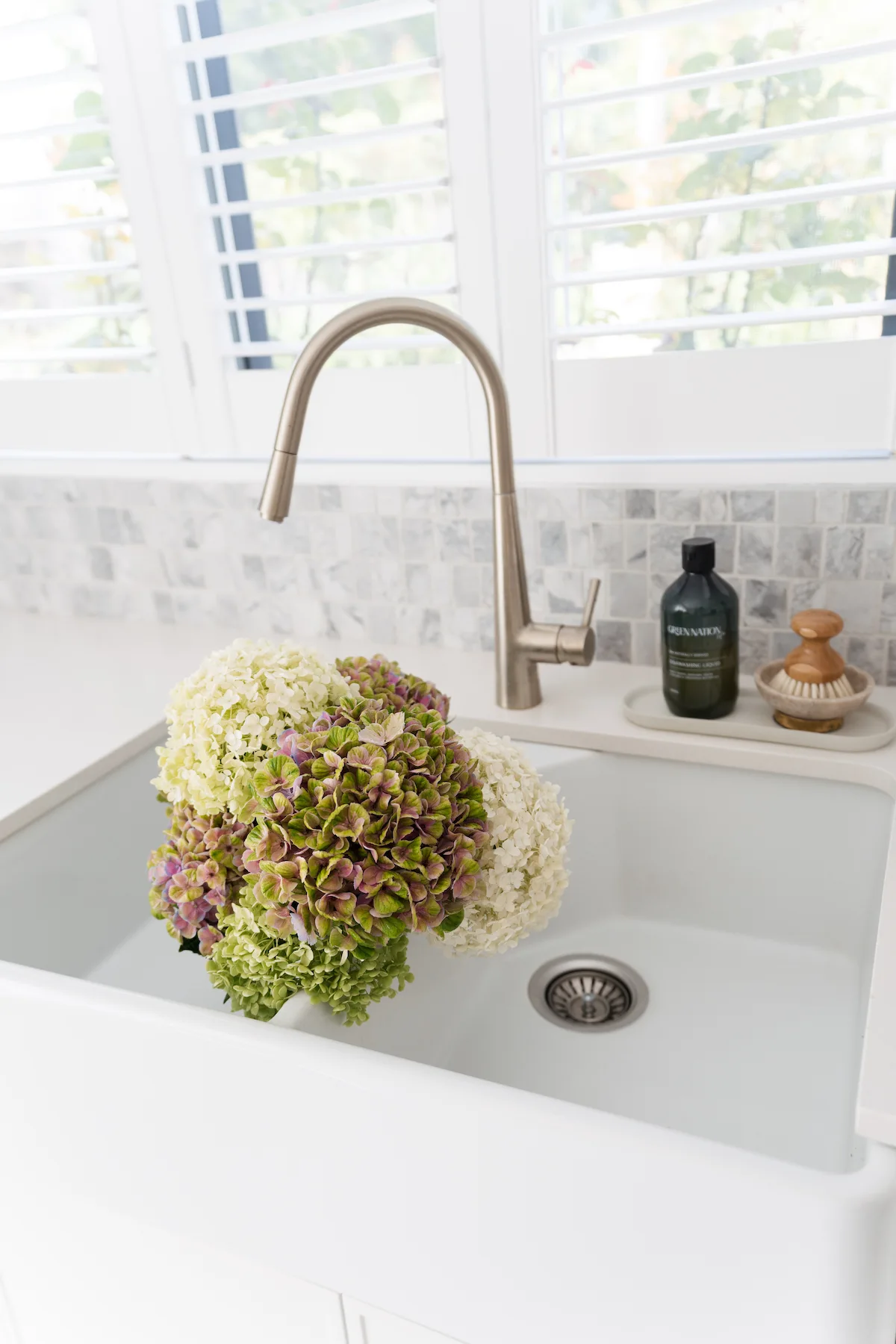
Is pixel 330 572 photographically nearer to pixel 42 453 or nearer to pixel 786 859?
pixel 42 453

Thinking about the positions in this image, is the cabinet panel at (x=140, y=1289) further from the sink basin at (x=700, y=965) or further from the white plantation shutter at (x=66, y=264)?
the white plantation shutter at (x=66, y=264)

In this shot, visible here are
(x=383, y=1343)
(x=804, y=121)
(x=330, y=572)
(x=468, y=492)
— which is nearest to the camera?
(x=383, y=1343)

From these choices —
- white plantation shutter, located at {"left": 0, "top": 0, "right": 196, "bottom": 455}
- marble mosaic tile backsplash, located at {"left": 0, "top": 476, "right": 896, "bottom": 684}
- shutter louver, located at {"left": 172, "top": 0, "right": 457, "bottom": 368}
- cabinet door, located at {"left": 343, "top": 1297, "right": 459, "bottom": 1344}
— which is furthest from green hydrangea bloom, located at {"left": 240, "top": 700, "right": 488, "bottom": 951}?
white plantation shutter, located at {"left": 0, "top": 0, "right": 196, "bottom": 455}

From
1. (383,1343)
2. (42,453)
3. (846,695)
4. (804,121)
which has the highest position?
(804,121)

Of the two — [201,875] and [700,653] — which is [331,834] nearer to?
[201,875]

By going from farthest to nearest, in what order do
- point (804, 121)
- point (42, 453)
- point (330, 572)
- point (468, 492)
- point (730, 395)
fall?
point (42, 453), point (330, 572), point (468, 492), point (730, 395), point (804, 121)

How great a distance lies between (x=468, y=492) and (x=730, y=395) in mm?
316

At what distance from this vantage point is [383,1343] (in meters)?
0.67

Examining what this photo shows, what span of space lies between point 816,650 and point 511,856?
0.44m

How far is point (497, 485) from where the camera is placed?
3.28ft

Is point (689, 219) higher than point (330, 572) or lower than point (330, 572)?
higher

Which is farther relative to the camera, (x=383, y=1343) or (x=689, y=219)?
(x=689, y=219)

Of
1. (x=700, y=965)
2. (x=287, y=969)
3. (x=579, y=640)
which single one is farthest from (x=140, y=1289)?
(x=579, y=640)

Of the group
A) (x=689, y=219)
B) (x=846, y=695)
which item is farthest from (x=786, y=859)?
(x=689, y=219)
